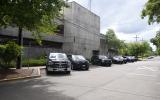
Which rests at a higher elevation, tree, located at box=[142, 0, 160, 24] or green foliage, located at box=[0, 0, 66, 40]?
tree, located at box=[142, 0, 160, 24]

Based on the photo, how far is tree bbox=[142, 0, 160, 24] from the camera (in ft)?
73.9

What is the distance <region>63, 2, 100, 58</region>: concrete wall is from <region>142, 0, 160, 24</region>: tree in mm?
18042

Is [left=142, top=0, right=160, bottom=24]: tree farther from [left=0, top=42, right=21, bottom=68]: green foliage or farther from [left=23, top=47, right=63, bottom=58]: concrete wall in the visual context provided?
[left=23, top=47, right=63, bottom=58]: concrete wall

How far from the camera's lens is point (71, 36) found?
4481 centimetres

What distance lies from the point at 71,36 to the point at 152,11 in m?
22.6

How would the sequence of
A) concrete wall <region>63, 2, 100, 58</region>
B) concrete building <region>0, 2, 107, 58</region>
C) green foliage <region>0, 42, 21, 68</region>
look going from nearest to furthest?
green foliage <region>0, 42, 21, 68</region>, concrete building <region>0, 2, 107, 58</region>, concrete wall <region>63, 2, 100, 58</region>

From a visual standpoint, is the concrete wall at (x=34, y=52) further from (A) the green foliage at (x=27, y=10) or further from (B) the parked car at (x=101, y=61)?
(A) the green foliage at (x=27, y=10)

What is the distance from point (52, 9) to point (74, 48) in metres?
30.0

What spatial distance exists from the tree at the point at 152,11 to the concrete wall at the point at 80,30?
59.2ft

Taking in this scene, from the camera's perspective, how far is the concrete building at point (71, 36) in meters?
35.2

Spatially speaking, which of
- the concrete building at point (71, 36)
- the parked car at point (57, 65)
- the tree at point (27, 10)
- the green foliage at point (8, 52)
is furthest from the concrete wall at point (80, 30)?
the tree at point (27, 10)

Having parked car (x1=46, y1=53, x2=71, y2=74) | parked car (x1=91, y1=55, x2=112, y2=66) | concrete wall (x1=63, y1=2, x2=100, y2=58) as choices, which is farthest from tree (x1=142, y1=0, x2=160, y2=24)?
concrete wall (x1=63, y1=2, x2=100, y2=58)

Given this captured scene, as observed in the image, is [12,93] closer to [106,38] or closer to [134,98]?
[134,98]

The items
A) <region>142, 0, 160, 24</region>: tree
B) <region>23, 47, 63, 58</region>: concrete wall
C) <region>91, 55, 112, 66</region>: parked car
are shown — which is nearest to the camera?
<region>142, 0, 160, 24</region>: tree
